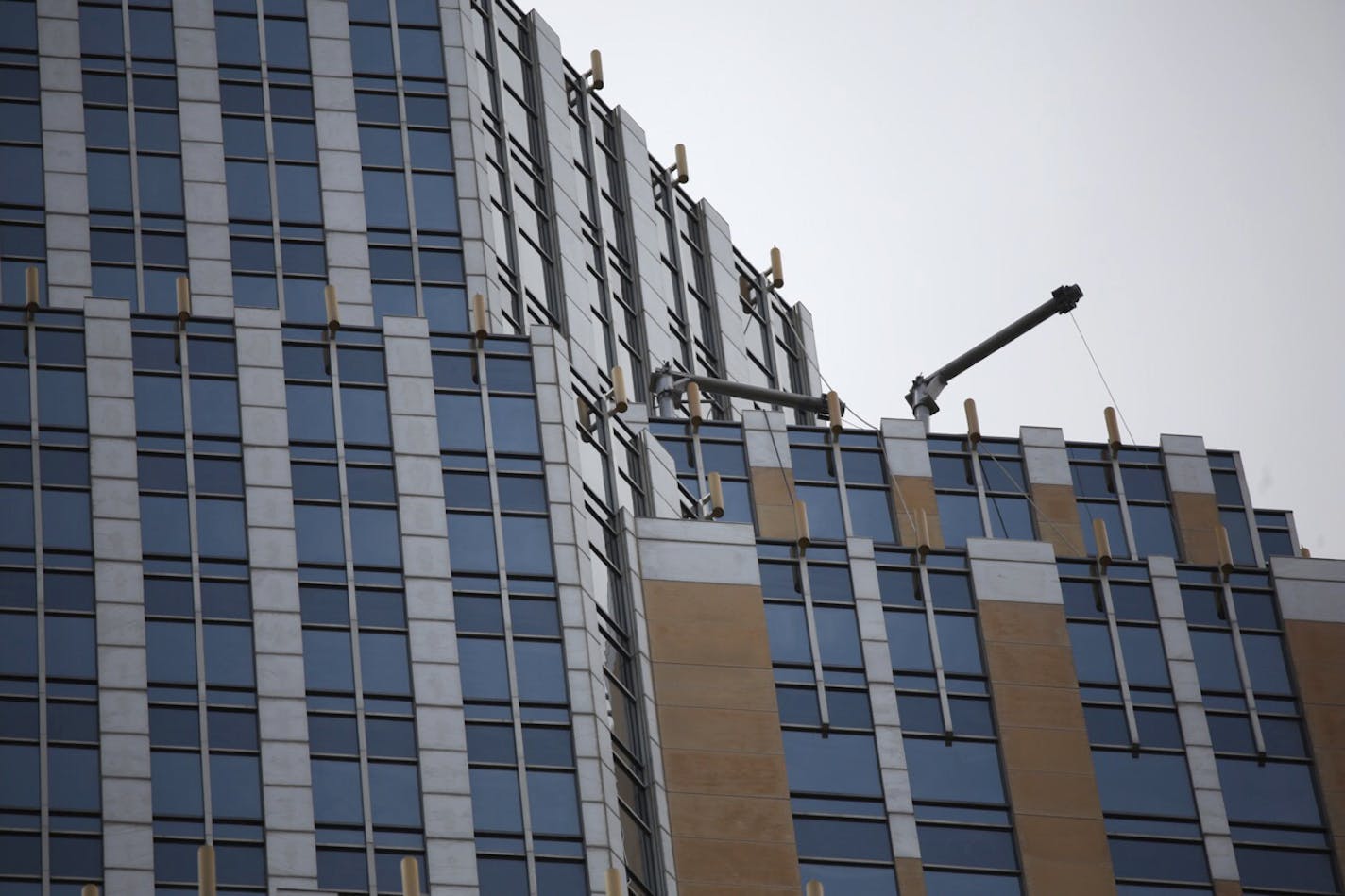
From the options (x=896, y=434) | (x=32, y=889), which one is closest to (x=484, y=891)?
(x=32, y=889)

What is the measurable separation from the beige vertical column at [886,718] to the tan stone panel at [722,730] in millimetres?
3360

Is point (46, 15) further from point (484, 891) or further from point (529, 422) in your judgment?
point (484, 891)

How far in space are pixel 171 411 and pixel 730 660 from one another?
15923 mm

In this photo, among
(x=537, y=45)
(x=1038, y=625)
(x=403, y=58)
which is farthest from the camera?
(x=537, y=45)

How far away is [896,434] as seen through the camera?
3430 inches

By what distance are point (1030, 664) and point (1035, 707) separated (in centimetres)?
153

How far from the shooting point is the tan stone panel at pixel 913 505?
8438 cm

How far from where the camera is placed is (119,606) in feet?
221

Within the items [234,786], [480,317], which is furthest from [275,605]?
[480,317]

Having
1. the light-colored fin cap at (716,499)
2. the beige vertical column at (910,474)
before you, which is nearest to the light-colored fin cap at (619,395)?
the light-colored fin cap at (716,499)

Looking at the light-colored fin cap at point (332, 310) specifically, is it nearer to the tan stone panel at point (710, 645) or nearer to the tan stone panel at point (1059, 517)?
the tan stone panel at point (710, 645)

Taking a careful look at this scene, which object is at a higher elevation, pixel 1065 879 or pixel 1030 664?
pixel 1030 664

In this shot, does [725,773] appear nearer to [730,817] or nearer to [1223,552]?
[730,817]

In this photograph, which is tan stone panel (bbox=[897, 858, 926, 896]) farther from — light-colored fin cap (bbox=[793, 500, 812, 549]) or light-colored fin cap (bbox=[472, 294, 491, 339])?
light-colored fin cap (bbox=[472, 294, 491, 339])
